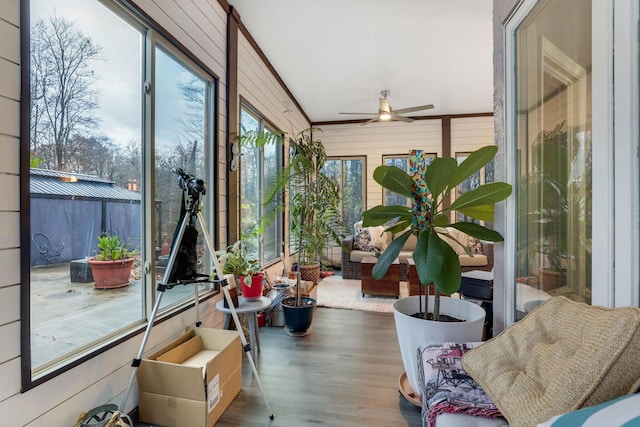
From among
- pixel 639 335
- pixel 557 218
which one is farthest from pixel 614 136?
pixel 639 335

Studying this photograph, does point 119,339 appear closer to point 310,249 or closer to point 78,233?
point 78,233

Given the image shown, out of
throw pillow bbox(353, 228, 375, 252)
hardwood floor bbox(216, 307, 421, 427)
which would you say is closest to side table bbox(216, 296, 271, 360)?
hardwood floor bbox(216, 307, 421, 427)

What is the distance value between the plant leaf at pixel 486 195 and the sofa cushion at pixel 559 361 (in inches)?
24.7

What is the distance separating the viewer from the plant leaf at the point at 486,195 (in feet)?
5.15

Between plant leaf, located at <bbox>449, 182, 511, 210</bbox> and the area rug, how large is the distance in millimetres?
2170

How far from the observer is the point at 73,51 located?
1445 mm

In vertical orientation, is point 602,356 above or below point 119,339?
above

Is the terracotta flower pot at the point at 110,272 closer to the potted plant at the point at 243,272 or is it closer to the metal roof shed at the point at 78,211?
the metal roof shed at the point at 78,211

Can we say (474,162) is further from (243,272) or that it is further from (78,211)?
(78,211)

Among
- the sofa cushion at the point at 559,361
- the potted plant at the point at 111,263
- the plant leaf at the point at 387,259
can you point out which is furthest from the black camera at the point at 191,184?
the sofa cushion at the point at 559,361

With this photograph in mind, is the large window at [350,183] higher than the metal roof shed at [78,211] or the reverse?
higher

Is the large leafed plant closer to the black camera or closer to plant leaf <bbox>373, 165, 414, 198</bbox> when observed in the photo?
plant leaf <bbox>373, 165, 414, 198</bbox>

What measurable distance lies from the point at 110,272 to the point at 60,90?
92 cm

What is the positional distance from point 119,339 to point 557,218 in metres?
2.20
